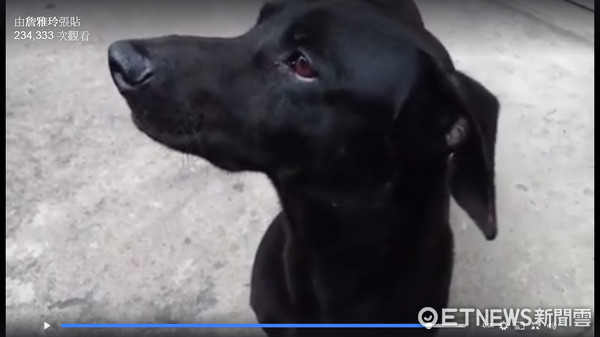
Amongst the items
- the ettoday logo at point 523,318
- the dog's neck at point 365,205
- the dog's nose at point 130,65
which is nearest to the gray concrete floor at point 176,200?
the ettoday logo at point 523,318

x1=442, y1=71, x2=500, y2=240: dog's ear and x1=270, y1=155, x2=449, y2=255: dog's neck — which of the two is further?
x1=270, y1=155, x2=449, y2=255: dog's neck

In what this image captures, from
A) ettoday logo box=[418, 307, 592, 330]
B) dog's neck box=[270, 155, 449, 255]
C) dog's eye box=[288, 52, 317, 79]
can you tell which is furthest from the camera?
ettoday logo box=[418, 307, 592, 330]

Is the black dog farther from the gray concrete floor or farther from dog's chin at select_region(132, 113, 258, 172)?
the gray concrete floor

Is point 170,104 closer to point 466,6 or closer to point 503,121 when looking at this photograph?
point 503,121

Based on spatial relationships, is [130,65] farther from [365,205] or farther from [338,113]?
[365,205]

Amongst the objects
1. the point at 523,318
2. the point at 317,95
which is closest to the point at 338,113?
the point at 317,95

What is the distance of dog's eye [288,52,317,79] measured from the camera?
1709mm

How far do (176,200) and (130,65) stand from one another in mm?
1079

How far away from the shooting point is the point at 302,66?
67.6 inches

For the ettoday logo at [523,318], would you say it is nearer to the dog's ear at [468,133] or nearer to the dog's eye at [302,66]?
the dog's ear at [468,133]

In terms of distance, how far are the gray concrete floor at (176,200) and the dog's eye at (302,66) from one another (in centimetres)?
94

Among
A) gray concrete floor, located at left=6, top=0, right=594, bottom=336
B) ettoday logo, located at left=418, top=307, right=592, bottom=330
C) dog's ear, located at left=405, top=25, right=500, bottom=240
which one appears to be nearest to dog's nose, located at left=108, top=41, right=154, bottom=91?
dog's ear, located at left=405, top=25, right=500, bottom=240

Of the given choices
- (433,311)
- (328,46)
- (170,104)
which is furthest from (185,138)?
(433,311)

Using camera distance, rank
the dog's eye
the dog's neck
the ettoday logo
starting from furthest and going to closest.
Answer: the ettoday logo < the dog's neck < the dog's eye
